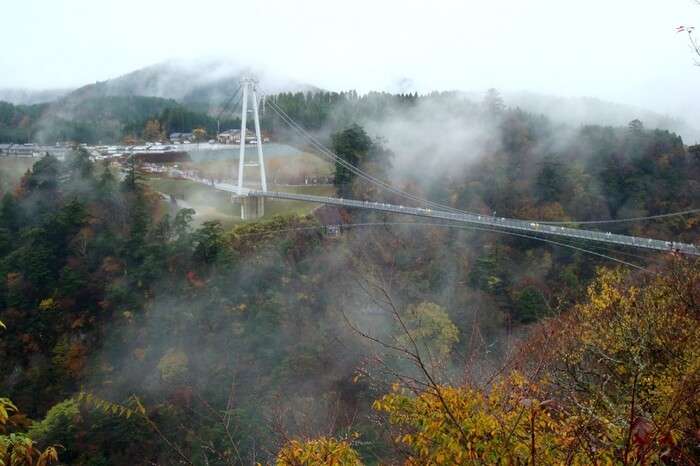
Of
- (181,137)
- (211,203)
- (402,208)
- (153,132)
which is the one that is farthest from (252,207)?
(153,132)

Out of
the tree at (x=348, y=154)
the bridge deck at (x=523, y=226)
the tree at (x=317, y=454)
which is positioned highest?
the tree at (x=348, y=154)

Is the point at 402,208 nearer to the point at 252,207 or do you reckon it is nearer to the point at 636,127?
the point at 252,207

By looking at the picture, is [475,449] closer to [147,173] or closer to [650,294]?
[650,294]

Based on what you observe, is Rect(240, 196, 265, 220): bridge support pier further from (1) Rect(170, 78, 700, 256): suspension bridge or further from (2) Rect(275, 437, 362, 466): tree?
(2) Rect(275, 437, 362, 466): tree

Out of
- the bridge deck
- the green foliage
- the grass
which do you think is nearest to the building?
the grass

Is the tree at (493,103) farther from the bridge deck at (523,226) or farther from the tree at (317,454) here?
the tree at (317,454)

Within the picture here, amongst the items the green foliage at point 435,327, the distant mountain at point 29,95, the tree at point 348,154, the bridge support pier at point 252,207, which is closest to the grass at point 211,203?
the bridge support pier at point 252,207
